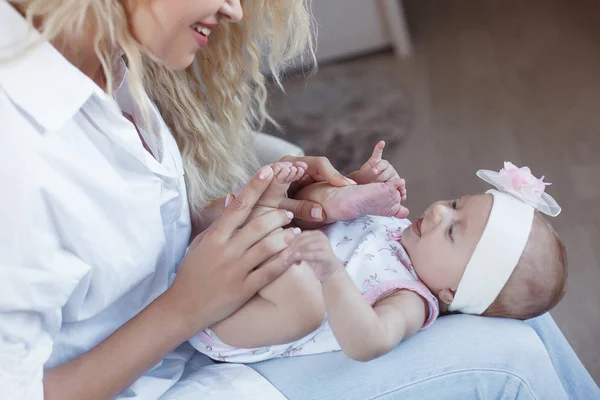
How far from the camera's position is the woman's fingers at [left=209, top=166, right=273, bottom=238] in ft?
3.59

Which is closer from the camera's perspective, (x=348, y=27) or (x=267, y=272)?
(x=267, y=272)

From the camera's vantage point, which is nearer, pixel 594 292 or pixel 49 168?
pixel 49 168

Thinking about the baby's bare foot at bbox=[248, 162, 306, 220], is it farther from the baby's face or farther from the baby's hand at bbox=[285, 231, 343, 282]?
the baby's face

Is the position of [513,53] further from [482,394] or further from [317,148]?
[482,394]

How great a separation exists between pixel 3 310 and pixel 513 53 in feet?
8.52

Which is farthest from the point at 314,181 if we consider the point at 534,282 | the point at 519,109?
the point at 519,109

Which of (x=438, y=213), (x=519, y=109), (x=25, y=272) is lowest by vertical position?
(x=519, y=109)

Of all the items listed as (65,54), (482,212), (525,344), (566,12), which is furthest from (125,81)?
(566,12)

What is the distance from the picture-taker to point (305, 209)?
125cm

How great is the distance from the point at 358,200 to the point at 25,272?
1.75 feet

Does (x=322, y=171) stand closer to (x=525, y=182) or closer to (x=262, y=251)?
(x=262, y=251)

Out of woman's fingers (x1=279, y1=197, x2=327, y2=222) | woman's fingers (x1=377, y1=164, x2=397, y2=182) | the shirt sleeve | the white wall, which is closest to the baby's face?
woman's fingers (x1=377, y1=164, x2=397, y2=182)

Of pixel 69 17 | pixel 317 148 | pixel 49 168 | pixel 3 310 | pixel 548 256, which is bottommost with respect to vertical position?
pixel 317 148

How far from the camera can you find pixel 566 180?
2.37m
